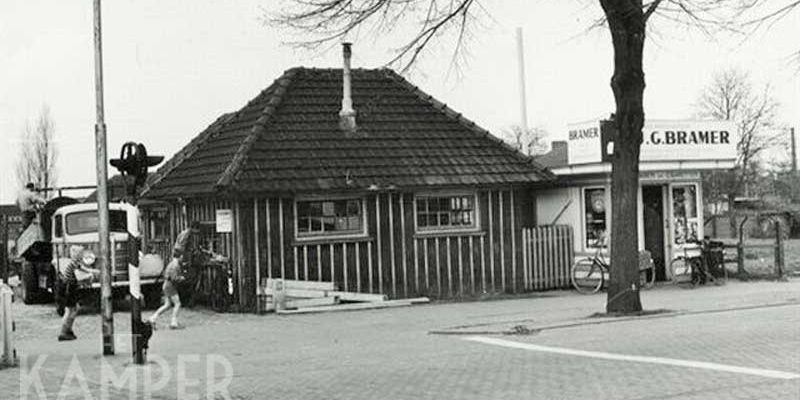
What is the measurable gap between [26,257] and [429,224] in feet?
A: 33.0

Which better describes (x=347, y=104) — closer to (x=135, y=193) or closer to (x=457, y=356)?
(x=135, y=193)

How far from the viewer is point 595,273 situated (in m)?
25.0

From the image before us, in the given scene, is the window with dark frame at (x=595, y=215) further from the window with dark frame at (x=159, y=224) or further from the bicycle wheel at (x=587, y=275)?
the window with dark frame at (x=159, y=224)

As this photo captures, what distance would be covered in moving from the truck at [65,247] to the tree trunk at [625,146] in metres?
9.45

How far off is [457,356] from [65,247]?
13403mm

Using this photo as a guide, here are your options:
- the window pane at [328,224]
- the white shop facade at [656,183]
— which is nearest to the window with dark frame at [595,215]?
the white shop facade at [656,183]

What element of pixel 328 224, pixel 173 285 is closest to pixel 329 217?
pixel 328 224

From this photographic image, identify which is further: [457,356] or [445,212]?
[445,212]

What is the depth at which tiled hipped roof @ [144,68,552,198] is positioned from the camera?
893 inches

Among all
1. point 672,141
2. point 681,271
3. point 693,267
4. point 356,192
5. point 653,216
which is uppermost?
point 672,141

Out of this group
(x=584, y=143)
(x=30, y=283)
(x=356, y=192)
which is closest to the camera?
(x=356, y=192)

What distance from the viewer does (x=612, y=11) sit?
18094 mm

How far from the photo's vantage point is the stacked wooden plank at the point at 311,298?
70.1 feet

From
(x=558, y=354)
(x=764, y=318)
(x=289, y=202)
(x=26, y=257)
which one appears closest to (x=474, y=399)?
(x=558, y=354)
